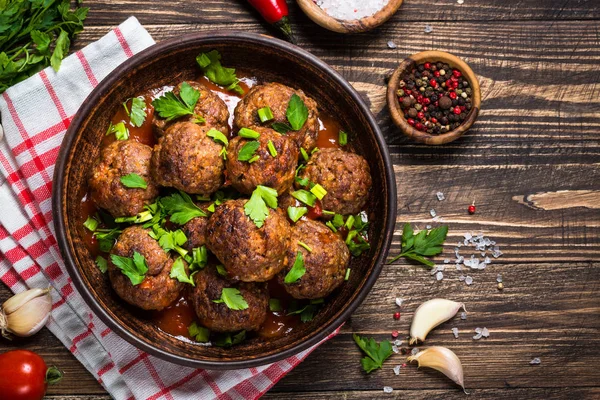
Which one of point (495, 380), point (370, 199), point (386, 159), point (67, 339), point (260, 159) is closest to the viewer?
point (260, 159)

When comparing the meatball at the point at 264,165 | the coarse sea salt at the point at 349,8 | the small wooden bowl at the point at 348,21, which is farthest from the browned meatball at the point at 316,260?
the coarse sea salt at the point at 349,8

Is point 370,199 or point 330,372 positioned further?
point 330,372

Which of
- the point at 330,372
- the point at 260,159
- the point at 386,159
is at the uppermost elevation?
the point at 260,159

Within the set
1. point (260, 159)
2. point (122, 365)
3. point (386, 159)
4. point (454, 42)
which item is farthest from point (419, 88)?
point (122, 365)

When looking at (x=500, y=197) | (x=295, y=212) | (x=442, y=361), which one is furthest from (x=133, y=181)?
(x=500, y=197)

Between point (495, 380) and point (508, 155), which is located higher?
point (508, 155)

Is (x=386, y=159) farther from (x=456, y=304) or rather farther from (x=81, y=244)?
(x=81, y=244)

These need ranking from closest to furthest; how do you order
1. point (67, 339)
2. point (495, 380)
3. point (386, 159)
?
1. point (386, 159)
2. point (67, 339)
3. point (495, 380)

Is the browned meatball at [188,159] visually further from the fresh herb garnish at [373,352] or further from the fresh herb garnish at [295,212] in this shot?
the fresh herb garnish at [373,352]
